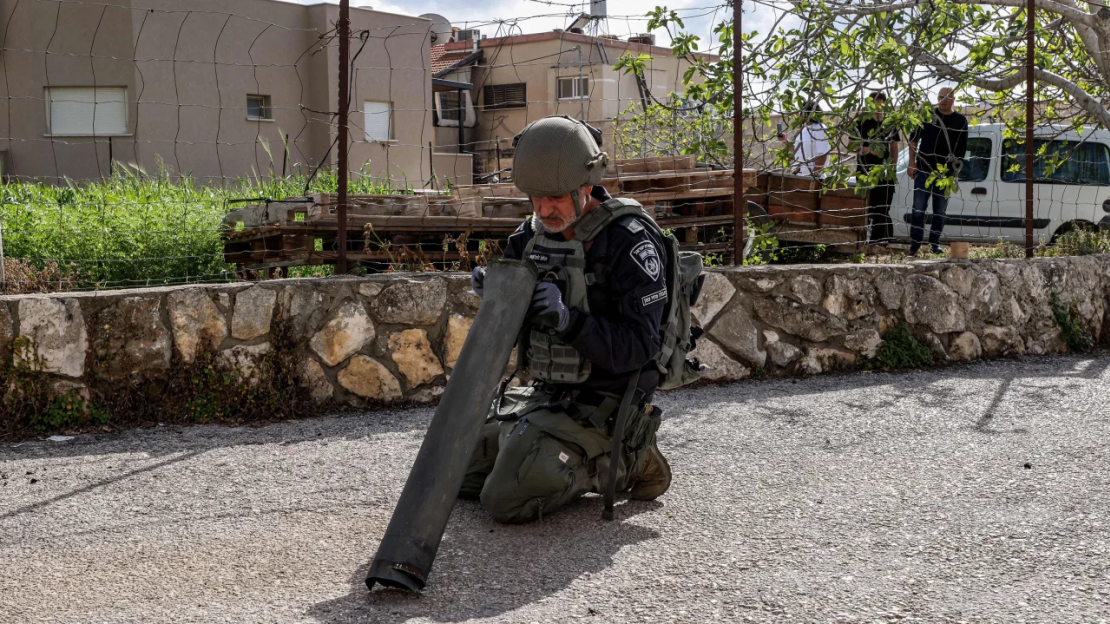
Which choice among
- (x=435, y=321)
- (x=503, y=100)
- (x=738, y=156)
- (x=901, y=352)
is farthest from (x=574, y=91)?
(x=503, y=100)

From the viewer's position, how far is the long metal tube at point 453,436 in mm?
3074

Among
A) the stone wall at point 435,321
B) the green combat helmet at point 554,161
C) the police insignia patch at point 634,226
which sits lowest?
the stone wall at point 435,321

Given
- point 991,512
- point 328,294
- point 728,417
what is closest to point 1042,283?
point 728,417

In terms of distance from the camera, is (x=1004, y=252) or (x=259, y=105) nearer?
(x=1004, y=252)

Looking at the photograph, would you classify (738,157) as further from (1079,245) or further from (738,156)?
(1079,245)

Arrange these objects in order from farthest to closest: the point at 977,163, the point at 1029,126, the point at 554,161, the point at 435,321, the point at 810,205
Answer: the point at 977,163, the point at 810,205, the point at 1029,126, the point at 435,321, the point at 554,161

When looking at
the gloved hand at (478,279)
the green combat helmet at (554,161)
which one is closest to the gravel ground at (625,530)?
the gloved hand at (478,279)

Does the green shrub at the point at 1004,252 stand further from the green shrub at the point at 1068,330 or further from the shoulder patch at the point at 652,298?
the shoulder patch at the point at 652,298

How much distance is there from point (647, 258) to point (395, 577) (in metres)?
1.41

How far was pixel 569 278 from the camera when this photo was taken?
3.68 metres

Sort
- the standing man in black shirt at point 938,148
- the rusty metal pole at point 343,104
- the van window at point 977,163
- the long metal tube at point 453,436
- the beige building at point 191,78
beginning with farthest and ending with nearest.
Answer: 1. the beige building at point 191,78
2. the van window at point 977,163
3. the standing man in black shirt at point 938,148
4. the rusty metal pole at point 343,104
5. the long metal tube at point 453,436

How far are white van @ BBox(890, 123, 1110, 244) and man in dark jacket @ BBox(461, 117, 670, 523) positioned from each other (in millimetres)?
8876

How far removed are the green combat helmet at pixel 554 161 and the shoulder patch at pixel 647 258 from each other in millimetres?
282

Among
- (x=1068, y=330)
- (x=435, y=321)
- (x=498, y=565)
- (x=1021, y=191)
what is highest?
(x=1021, y=191)
